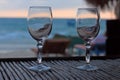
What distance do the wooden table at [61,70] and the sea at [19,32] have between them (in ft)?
21.8

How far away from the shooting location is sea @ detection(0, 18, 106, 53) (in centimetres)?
908

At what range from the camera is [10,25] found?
41.3 ft

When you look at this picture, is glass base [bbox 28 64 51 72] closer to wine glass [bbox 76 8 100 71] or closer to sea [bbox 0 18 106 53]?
wine glass [bbox 76 8 100 71]

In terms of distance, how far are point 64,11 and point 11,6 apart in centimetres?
135

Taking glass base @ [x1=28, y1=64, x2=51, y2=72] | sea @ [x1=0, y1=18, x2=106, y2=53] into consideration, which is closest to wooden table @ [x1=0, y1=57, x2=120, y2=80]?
glass base @ [x1=28, y1=64, x2=51, y2=72]

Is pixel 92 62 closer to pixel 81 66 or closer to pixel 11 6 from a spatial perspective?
pixel 81 66

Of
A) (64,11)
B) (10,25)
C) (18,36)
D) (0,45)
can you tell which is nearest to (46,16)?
(64,11)

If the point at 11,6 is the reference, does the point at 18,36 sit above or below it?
below

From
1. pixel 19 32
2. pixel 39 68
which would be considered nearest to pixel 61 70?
pixel 39 68

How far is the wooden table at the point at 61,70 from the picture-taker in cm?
65

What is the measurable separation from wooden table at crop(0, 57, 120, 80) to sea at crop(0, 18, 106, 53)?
6.63 m

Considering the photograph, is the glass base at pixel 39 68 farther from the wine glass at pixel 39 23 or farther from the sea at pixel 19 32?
the sea at pixel 19 32

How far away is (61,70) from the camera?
0.72m

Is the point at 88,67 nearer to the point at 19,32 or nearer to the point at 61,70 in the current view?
the point at 61,70
